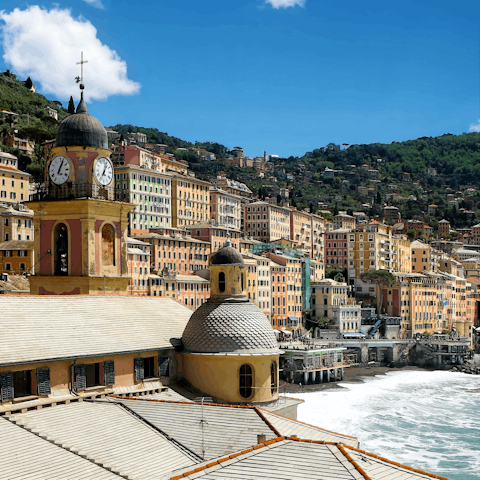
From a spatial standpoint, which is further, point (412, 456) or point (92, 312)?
point (412, 456)

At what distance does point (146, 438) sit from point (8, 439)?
4.33 m

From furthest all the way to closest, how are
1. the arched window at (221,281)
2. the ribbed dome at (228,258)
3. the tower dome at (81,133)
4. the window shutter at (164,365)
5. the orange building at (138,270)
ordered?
the orange building at (138,270), the tower dome at (81,133), the ribbed dome at (228,258), the arched window at (221,281), the window shutter at (164,365)

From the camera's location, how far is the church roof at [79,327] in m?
25.0

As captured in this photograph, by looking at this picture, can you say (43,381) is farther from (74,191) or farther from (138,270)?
(138,270)

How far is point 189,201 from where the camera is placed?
497ft

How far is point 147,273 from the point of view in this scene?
Result: 333ft

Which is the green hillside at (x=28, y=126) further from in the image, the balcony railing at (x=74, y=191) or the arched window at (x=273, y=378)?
the arched window at (x=273, y=378)

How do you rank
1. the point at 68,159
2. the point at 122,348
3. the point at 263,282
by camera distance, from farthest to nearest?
the point at 263,282 < the point at 68,159 < the point at 122,348

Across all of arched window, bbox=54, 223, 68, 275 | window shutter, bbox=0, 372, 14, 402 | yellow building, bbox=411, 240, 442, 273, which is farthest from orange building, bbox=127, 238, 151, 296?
yellow building, bbox=411, 240, 442, 273

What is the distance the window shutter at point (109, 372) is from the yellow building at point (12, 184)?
348 feet

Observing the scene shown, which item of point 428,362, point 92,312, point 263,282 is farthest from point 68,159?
point 428,362

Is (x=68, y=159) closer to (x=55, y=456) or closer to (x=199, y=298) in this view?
(x=55, y=456)

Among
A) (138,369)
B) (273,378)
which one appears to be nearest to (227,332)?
(273,378)

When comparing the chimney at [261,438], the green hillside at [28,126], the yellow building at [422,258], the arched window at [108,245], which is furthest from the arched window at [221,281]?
the yellow building at [422,258]
